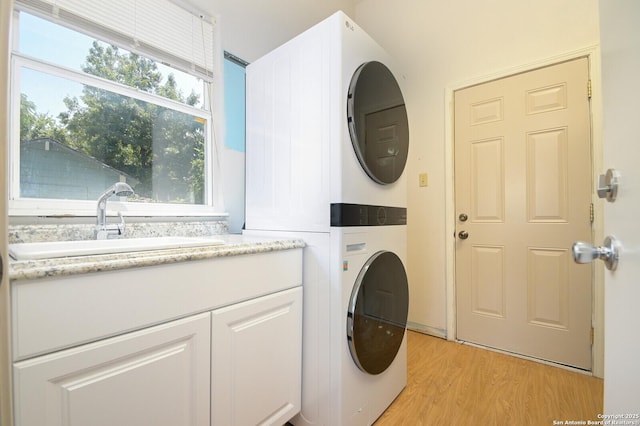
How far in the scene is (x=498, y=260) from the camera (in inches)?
82.7

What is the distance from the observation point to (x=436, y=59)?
2.35 meters

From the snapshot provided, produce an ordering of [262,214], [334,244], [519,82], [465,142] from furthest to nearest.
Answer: [465,142] → [519,82] → [262,214] → [334,244]

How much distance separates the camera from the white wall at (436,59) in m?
1.99

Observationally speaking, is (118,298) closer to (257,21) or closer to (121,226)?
(121,226)

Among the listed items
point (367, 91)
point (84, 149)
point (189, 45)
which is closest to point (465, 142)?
point (367, 91)

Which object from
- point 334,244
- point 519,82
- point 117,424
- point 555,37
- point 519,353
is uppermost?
point 555,37

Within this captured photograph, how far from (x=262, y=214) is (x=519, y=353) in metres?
2.09

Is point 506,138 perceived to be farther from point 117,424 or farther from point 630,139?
point 117,424

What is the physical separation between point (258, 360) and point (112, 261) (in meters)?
0.65

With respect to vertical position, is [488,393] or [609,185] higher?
[609,185]

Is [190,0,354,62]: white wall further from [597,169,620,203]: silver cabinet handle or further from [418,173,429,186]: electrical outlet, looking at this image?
[597,169,620,203]: silver cabinet handle

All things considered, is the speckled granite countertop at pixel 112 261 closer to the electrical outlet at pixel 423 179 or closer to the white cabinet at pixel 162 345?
the white cabinet at pixel 162 345

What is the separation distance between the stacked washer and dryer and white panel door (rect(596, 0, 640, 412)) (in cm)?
78

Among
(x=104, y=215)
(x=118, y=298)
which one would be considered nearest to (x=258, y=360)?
(x=118, y=298)
